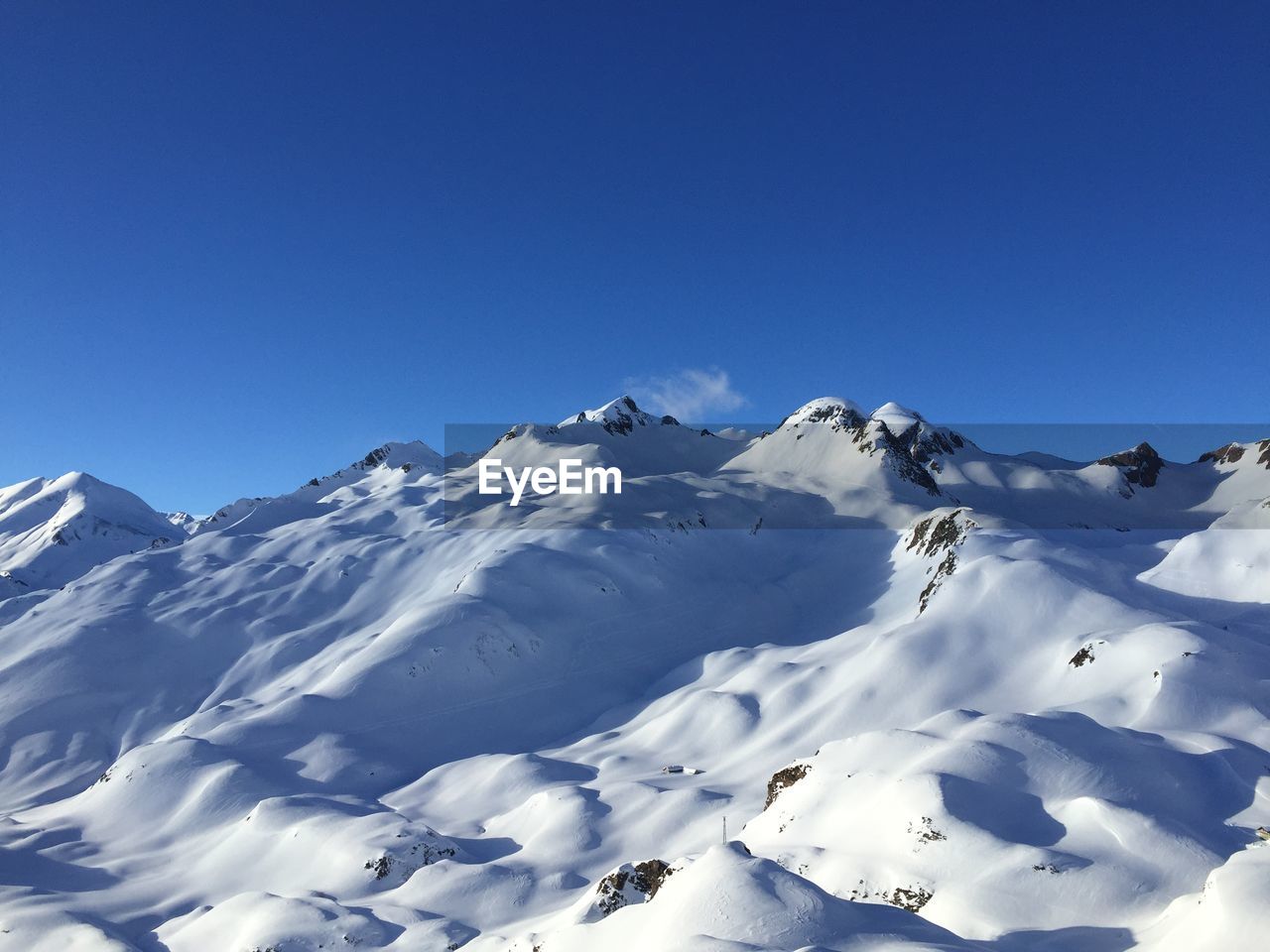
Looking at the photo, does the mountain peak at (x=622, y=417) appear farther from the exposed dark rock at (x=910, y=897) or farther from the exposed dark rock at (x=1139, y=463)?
the exposed dark rock at (x=910, y=897)

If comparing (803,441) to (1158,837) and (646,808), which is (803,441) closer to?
(646,808)

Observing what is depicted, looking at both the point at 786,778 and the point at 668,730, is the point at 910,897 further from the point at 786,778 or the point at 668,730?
the point at 668,730

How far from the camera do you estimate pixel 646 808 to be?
132 ft

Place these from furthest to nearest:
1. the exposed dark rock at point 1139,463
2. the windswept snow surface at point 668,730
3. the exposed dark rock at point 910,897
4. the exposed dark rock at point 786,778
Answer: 1. the exposed dark rock at point 1139,463
2. the exposed dark rock at point 786,778
3. the windswept snow surface at point 668,730
4. the exposed dark rock at point 910,897

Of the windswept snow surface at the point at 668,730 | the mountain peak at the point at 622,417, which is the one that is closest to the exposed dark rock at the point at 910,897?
the windswept snow surface at the point at 668,730

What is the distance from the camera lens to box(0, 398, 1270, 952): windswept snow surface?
2144cm

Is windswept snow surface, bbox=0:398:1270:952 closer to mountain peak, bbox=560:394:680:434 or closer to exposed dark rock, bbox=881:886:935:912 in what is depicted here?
exposed dark rock, bbox=881:886:935:912

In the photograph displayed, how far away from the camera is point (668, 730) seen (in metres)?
53.4

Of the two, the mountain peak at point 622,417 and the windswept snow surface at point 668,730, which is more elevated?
the mountain peak at point 622,417

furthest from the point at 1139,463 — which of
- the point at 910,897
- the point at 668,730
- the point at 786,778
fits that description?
the point at 910,897

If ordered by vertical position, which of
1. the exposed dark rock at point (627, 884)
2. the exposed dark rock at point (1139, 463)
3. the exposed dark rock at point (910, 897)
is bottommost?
the exposed dark rock at point (627, 884)

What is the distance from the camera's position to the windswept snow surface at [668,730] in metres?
21.4

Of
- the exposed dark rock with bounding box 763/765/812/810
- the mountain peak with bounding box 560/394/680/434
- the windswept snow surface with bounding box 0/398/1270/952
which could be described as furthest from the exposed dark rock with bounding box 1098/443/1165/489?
the exposed dark rock with bounding box 763/765/812/810

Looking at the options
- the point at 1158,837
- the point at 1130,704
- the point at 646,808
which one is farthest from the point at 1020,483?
the point at 1158,837
